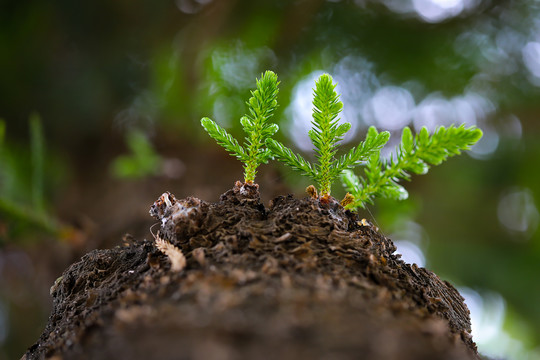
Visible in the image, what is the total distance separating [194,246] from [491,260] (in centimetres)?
301

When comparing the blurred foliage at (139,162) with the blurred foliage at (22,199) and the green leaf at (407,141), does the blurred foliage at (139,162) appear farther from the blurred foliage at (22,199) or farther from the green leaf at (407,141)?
the green leaf at (407,141)

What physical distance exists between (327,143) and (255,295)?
16.3 inches

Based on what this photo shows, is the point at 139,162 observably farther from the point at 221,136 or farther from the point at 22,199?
the point at 221,136

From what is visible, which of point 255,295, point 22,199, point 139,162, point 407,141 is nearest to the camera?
point 255,295

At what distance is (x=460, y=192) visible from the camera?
2893 mm

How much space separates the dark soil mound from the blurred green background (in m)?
1.38

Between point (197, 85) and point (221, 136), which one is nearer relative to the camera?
point (221, 136)

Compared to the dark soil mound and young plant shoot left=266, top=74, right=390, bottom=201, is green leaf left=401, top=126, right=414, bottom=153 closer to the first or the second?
young plant shoot left=266, top=74, right=390, bottom=201

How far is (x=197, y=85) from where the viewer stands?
2.34 metres

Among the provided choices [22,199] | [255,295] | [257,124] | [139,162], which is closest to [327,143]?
[257,124]

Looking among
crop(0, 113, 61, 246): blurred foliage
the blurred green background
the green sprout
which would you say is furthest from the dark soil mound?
the blurred green background

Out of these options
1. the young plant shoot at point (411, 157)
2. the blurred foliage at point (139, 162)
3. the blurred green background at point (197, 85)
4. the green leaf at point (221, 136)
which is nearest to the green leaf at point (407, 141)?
the young plant shoot at point (411, 157)

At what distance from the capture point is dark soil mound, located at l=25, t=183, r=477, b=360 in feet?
1.29

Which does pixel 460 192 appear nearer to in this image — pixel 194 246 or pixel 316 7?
pixel 316 7
